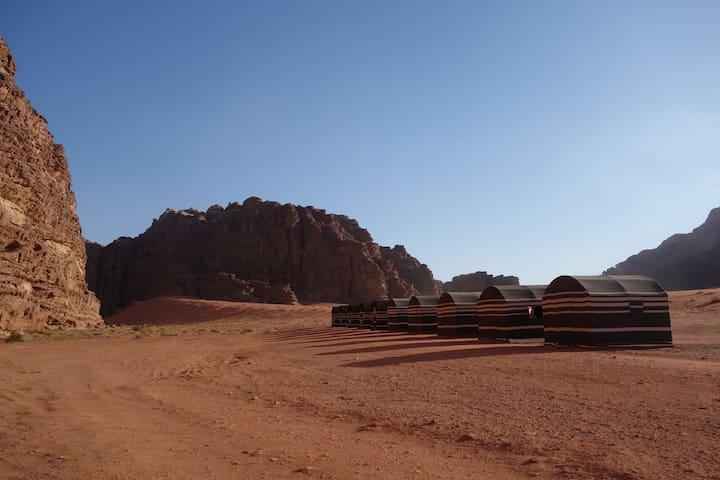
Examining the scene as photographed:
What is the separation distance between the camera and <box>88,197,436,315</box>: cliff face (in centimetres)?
10950

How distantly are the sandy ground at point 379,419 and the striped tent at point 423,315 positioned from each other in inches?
700

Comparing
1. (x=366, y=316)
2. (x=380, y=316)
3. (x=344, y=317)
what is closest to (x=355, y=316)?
(x=366, y=316)

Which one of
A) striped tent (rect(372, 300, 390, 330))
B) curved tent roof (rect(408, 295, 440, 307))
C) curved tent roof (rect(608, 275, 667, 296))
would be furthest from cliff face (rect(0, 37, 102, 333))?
curved tent roof (rect(608, 275, 667, 296))

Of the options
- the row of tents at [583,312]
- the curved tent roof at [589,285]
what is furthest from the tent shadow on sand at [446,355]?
the curved tent roof at [589,285]

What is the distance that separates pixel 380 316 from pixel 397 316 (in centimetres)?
381

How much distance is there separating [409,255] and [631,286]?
121608 millimetres

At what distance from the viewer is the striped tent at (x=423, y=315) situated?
3417 centimetres

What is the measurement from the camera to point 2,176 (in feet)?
112

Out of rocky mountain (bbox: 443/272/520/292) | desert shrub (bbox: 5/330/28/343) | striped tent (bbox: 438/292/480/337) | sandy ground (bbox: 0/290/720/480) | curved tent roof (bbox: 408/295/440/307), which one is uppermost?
rocky mountain (bbox: 443/272/520/292)

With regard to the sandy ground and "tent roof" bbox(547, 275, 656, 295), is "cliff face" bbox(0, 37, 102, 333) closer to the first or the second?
the sandy ground

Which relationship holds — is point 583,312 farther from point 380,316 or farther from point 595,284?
point 380,316

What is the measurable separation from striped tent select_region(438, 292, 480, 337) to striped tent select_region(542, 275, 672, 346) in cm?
901

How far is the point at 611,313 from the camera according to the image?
17844 millimetres

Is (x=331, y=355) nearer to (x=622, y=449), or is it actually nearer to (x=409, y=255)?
(x=622, y=449)
